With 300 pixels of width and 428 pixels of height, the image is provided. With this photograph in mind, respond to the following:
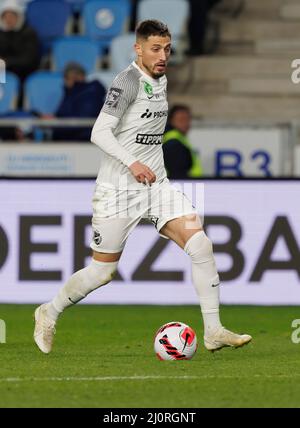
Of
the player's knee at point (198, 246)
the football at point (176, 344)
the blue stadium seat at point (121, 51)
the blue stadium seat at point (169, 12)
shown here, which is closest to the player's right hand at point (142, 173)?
the player's knee at point (198, 246)

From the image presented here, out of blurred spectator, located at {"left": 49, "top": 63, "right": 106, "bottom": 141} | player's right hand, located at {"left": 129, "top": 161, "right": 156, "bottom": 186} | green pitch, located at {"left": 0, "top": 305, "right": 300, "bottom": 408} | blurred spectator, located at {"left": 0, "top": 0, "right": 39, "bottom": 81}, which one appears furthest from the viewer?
blurred spectator, located at {"left": 0, "top": 0, "right": 39, "bottom": 81}

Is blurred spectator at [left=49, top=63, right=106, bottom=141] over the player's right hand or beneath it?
over

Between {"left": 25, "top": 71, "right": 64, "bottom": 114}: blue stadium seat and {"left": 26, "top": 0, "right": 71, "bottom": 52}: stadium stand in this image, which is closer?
{"left": 25, "top": 71, "right": 64, "bottom": 114}: blue stadium seat

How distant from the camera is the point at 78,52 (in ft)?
66.9

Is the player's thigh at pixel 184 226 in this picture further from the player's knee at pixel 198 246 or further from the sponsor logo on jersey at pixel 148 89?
the sponsor logo on jersey at pixel 148 89

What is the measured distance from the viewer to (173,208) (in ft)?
34.3

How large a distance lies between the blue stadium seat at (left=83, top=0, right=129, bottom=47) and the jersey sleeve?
412 inches

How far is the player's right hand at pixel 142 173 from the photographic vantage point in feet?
32.8

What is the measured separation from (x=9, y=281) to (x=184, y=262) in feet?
5.68

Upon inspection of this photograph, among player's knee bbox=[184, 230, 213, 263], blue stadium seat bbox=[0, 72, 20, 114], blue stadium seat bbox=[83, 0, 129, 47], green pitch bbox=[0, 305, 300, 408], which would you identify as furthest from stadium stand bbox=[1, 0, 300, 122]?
player's knee bbox=[184, 230, 213, 263]

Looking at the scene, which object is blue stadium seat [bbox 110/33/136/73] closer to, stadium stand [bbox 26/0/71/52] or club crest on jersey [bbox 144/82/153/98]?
stadium stand [bbox 26/0/71/52]

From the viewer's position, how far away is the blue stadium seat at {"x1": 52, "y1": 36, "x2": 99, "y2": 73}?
2038 centimetres

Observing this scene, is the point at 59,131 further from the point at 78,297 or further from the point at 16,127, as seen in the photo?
the point at 78,297

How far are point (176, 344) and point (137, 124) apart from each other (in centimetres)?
154
